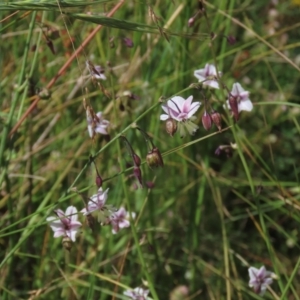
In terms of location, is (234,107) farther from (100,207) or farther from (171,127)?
(100,207)

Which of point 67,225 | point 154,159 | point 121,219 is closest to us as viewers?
point 154,159

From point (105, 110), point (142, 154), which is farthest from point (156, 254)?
point (105, 110)


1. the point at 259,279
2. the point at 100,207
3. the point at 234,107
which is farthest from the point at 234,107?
the point at 259,279

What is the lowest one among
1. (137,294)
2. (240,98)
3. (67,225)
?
(137,294)

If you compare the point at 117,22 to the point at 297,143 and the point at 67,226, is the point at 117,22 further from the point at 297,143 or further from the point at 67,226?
the point at 297,143

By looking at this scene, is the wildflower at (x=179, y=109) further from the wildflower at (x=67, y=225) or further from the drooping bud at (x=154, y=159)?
the wildflower at (x=67, y=225)

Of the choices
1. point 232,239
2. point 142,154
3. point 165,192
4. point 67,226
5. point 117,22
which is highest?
point 117,22

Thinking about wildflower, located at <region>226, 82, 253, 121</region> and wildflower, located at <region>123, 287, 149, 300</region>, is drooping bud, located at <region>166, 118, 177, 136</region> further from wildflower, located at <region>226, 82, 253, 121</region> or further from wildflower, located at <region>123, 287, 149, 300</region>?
wildflower, located at <region>123, 287, 149, 300</region>

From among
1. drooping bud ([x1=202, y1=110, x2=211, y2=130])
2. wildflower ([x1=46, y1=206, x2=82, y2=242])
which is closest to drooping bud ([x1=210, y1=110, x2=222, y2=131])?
drooping bud ([x1=202, y1=110, x2=211, y2=130])

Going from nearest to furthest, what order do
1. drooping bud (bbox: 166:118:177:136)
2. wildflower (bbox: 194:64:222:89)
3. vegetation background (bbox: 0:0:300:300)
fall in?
drooping bud (bbox: 166:118:177:136) < wildflower (bbox: 194:64:222:89) < vegetation background (bbox: 0:0:300:300)
